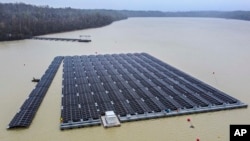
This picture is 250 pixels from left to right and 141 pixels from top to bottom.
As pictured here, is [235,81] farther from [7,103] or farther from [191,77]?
[7,103]

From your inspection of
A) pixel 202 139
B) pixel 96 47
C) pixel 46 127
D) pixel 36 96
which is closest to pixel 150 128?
pixel 202 139

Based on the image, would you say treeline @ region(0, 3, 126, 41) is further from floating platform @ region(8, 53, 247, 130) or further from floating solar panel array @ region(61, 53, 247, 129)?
floating solar panel array @ region(61, 53, 247, 129)

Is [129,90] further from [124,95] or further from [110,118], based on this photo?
[110,118]

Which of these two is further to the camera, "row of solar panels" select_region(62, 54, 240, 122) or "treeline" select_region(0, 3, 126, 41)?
"treeline" select_region(0, 3, 126, 41)

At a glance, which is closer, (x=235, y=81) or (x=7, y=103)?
(x=7, y=103)

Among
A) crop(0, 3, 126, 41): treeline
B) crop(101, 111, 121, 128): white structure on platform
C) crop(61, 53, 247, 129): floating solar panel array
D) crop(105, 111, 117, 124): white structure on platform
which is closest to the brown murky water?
crop(101, 111, 121, 128): white structure on platform

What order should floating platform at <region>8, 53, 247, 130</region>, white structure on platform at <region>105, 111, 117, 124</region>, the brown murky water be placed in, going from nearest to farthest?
the brown murky water → white structure on platform at <region>105, 111, 117, 124</region> → floating platform at <region>8, 53, 247, 130</region>

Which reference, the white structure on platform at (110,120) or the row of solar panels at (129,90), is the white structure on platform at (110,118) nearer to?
the white structure on platform at (110,120)

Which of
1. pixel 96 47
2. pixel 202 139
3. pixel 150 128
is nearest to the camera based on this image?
pixel 202 139
